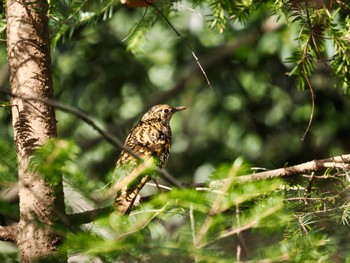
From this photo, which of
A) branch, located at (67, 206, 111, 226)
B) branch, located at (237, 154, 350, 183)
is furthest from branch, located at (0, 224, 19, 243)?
branch, located at (237, 154, 350, 183)

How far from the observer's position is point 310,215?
9.52 ft

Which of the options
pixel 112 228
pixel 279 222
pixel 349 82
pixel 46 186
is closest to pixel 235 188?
pixel 279 222

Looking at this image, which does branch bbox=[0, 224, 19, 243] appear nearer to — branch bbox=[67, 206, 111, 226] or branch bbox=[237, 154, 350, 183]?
branch bbox=[67, 206, 111, 226]

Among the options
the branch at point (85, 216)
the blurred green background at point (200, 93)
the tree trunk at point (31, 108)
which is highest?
the tree trunk at point (31, 108)

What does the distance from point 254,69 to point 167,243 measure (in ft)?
12.1

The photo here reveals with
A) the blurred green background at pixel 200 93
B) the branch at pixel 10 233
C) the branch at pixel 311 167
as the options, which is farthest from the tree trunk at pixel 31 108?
the blurred green background at pixel 200 93

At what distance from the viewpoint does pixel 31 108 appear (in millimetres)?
2834

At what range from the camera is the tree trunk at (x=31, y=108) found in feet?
8.68

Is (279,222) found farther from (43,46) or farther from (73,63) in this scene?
(73,63)

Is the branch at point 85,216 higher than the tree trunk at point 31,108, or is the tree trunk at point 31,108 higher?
the tree trunk at point 31,108

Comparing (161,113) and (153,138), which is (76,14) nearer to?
(153,138)

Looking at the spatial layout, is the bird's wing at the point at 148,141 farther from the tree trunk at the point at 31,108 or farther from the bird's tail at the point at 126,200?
the tree trunk at the point at 31,108

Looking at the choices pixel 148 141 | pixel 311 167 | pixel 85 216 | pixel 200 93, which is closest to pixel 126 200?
pixel 85 216

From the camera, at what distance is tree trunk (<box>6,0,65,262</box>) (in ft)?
8.68
